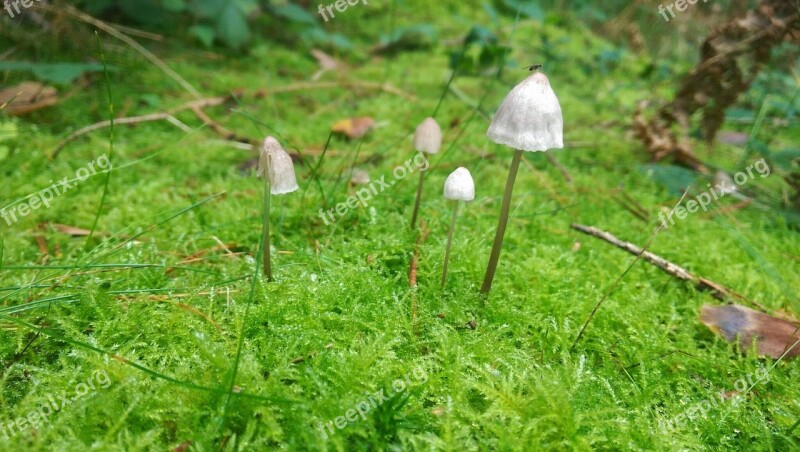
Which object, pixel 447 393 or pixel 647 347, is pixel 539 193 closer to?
pixel 647 347

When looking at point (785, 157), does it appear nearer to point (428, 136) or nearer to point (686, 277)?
point (686, 277)

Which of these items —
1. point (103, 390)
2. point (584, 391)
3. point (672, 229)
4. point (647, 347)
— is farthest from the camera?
point (672, 229)

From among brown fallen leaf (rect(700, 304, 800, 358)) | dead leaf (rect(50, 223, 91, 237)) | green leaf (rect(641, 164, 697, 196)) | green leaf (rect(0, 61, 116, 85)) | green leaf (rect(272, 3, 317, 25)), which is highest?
green leaf (rect(272, 3, 317, 25))

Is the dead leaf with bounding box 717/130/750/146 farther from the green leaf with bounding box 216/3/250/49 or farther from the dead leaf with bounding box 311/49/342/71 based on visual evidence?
the green leaf with bounding box 216/3/250/49

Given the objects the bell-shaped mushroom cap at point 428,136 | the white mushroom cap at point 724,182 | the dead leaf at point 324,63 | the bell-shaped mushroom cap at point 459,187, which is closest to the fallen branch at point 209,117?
the dead leaf at point 324,63

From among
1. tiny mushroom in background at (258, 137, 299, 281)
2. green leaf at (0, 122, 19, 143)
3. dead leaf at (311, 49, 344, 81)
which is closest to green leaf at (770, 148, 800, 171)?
tiny mushroom in background at (258, 137, 299, 281)

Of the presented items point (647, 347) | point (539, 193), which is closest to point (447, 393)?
point (647, 347)

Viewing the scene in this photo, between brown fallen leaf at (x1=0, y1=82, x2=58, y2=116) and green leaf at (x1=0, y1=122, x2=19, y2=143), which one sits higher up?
brown fallen leaf at (x1=0, y1=82, x2=58, y2=116)

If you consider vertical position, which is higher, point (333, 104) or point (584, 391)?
point (333, 104)
